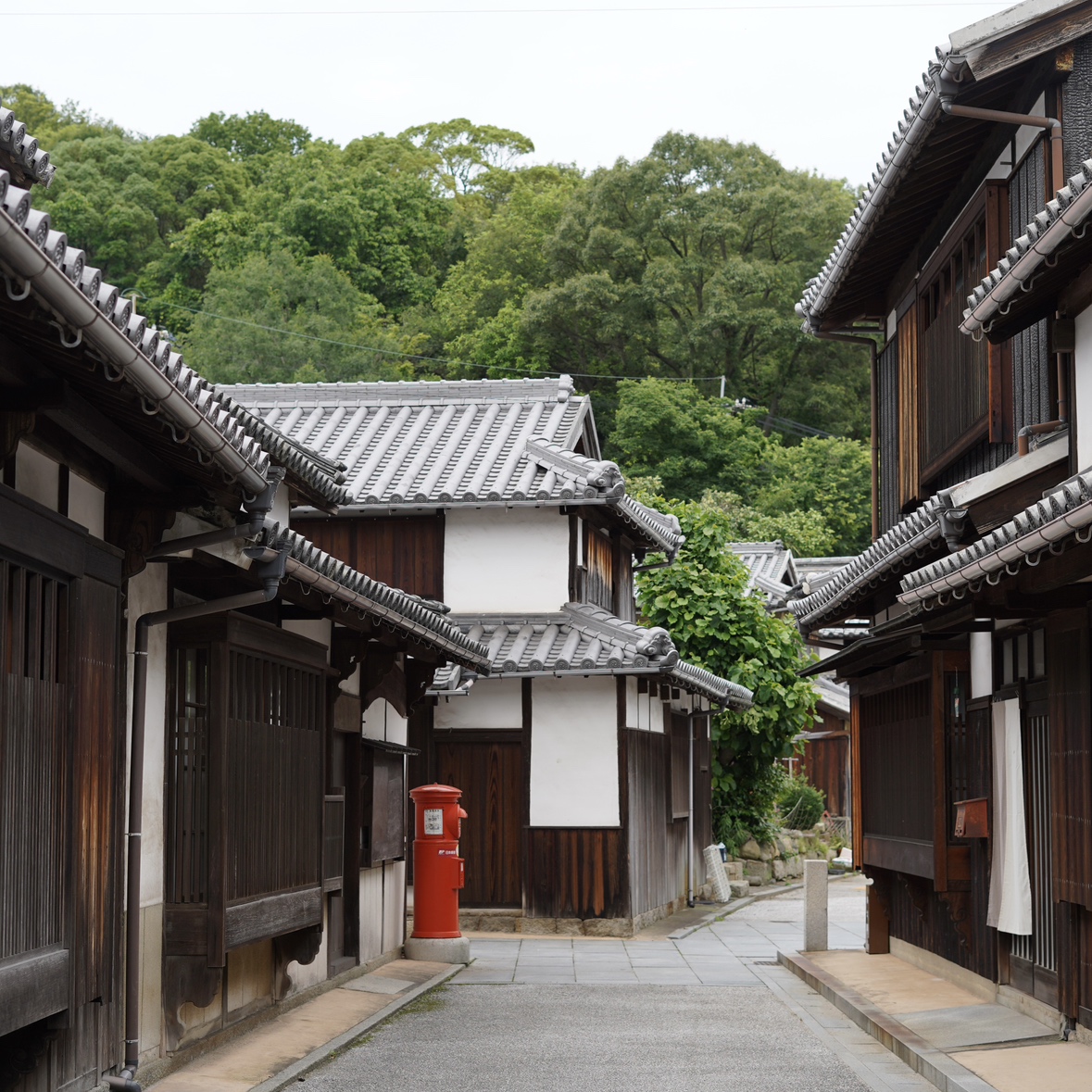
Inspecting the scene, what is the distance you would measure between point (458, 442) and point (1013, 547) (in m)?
17.3

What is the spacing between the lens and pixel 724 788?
104ft

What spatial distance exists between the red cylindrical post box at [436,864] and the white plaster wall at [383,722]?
2.71 ft

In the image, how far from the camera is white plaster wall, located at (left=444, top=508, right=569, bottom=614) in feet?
76.8

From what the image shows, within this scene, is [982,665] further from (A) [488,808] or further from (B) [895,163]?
(A) [488,808]

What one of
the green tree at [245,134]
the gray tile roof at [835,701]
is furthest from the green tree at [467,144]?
the gray tile roof at [835,701]

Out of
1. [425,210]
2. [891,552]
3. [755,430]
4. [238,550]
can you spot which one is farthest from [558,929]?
[425,210]

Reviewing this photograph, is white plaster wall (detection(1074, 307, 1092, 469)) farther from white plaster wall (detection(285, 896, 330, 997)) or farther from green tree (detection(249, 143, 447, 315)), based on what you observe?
green tree (detection(249, 143, 447, 315))

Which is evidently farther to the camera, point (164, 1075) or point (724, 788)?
point (724, 788)

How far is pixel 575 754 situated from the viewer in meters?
22.7

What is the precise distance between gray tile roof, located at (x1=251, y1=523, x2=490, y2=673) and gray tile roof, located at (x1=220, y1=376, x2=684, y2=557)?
586 cm

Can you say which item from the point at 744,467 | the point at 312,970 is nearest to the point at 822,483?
the point at 744,467

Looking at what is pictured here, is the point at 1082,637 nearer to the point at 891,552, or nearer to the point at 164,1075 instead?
the point at 891,552

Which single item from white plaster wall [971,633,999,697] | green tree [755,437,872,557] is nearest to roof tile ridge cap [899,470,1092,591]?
white plaster wall [971,633,999,697]

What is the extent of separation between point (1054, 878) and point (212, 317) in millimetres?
45909
